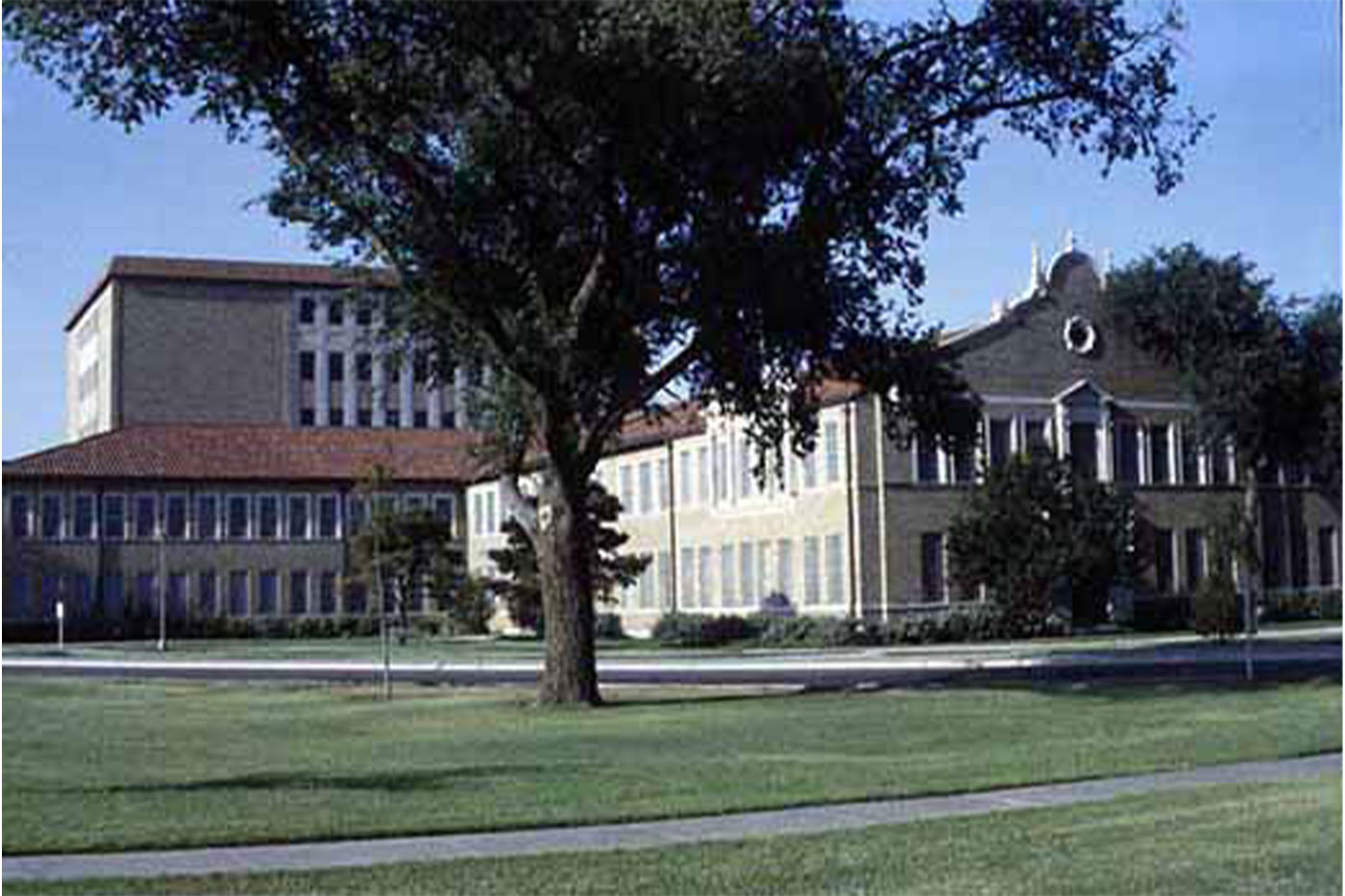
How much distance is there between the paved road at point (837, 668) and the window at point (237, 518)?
3229 cm

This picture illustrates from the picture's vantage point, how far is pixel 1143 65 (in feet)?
95.3

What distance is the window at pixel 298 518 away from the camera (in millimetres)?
85125

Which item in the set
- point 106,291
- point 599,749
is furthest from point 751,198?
point 106,291

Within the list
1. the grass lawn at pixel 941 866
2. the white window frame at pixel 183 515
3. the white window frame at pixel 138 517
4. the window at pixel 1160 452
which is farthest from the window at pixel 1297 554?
the grass lawn at pixel 941 866

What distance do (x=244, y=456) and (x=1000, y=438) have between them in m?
37.7

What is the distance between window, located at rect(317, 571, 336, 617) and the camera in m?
84.8

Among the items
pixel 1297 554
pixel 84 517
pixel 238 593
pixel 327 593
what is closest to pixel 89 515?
pixel 84 517

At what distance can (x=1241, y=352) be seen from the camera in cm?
6341

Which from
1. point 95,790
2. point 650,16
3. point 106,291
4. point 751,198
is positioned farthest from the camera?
point 106,291

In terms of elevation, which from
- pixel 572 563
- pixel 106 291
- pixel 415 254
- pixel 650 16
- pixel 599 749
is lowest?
pixel 599 749

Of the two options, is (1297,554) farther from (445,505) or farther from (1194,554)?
(445,505)

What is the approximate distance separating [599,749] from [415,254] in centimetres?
1078

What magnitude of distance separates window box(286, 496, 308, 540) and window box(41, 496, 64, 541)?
31.7 feet

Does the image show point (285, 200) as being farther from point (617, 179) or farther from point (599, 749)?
point (599, 749)
